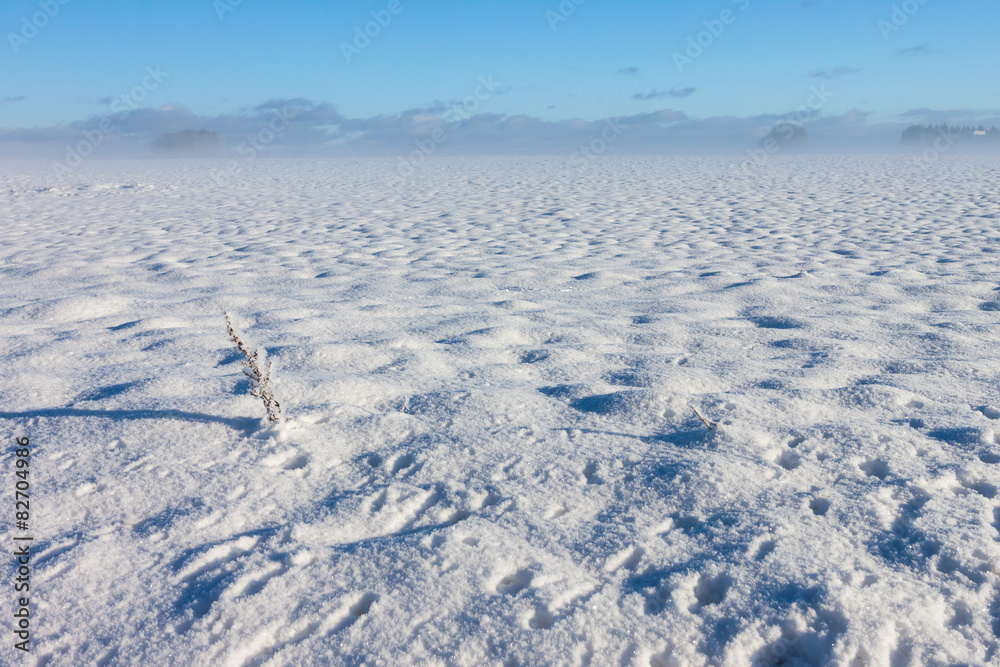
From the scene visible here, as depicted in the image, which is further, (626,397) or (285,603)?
(626,397)

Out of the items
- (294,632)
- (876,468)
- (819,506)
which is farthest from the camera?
(876,468)

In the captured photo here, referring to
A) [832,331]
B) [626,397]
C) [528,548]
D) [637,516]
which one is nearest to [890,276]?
[832,331]

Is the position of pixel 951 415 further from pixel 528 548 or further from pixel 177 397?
pixel 177 397

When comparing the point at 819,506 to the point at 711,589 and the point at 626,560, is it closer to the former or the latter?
the point at 711,589

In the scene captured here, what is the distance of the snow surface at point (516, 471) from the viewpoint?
1841 millimetres

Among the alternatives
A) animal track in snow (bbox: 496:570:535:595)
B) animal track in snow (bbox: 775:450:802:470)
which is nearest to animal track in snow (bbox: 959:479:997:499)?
animal track in snow (bbox: 775:450:802:470)

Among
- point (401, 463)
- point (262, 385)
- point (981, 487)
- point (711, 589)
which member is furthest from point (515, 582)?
point (981, 487)

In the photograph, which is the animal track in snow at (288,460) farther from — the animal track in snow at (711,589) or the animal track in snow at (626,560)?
the animal track in snow at (711,589)

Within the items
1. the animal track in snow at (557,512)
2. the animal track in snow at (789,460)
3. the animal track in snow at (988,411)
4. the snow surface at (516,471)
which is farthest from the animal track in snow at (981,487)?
the animal track in snow at (557,512)

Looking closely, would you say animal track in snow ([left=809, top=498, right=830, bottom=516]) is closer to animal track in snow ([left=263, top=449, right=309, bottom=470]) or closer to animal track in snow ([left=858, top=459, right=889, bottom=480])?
animal track in snow ([left=858, top=459, right=889, bottom=480])

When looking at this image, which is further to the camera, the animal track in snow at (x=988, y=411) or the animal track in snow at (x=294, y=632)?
the animal track in snow at (x=988, y=411)

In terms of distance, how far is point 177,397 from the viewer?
3.24m

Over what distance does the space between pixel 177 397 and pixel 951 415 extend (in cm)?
378

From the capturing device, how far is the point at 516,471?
2635mm
